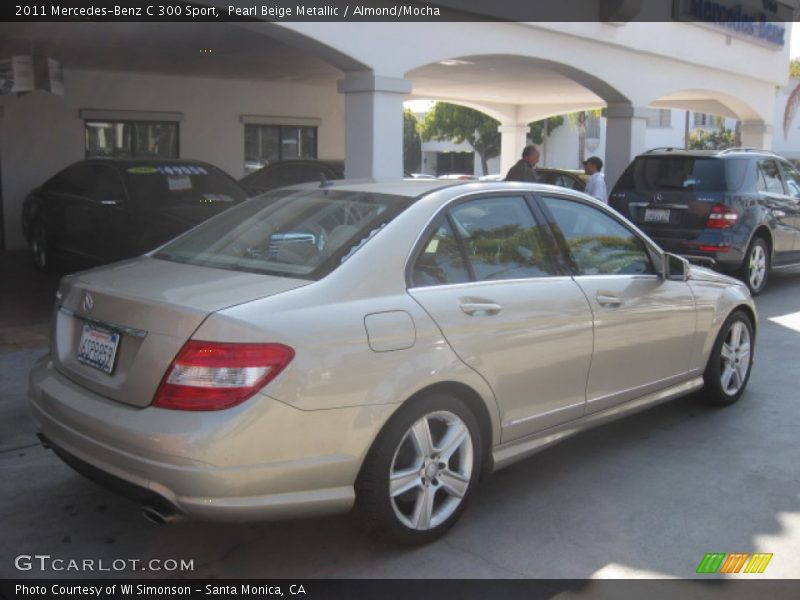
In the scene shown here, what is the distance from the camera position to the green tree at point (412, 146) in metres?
59.0


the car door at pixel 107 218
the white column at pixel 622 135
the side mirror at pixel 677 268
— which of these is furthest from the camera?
the white column at pixel 622 135

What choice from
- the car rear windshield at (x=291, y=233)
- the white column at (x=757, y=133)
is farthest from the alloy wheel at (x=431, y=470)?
the white column at (x=757, y=133)

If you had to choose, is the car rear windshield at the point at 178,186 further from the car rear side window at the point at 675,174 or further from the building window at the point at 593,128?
the building window at the point at 593,128

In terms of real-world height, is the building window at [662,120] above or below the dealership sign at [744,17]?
above

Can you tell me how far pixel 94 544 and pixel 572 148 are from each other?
2045 inches

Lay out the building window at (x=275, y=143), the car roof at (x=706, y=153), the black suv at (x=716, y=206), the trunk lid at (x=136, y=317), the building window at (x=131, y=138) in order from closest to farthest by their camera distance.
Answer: the trunk lid at (x=136, y=317) < the black suv at (x=716, y=206) < the car roof at (x=706, y=153) < the building window at (x=131, y=138) < the building window at (x=275, y=143)

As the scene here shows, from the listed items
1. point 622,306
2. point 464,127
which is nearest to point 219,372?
point 622,306

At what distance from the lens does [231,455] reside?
2992 mm

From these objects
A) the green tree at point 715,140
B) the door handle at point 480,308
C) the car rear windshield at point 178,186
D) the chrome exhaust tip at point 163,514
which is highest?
the green tree at point 715,140

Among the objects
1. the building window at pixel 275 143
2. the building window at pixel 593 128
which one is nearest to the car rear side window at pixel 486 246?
the building window at pixel 275 143

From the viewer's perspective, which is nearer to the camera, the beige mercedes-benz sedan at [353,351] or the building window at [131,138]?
the beige mercedes-benz sedan at [353,351]

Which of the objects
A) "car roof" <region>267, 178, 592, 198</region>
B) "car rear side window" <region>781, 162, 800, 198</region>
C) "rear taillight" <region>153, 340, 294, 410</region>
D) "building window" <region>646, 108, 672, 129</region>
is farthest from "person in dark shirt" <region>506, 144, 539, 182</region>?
"building window" <region>646, 108, 672, 129</region>

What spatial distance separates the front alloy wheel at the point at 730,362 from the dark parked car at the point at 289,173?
8.17 metres

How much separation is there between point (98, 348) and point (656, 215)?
7954 millimetres
